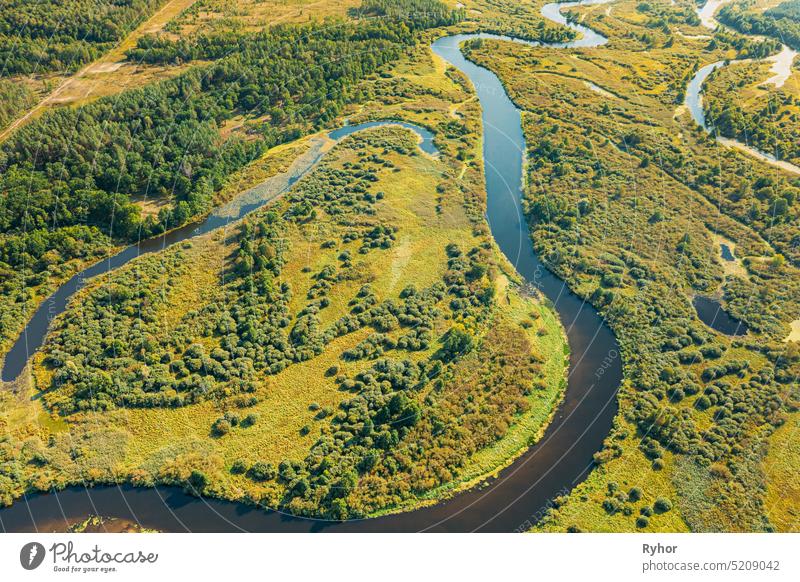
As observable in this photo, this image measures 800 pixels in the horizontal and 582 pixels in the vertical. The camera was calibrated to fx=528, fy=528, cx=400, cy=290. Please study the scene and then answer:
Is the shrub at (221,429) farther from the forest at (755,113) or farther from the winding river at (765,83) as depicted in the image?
the forest at (755,113)

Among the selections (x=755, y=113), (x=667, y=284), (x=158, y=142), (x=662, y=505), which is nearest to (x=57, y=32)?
(x=158, y=142)

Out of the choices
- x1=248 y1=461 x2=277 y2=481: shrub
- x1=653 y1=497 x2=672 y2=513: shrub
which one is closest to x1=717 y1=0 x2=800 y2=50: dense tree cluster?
x1=653 y1=497 x2=672 y2=513: shrub

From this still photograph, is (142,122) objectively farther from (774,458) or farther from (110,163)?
(774,458)

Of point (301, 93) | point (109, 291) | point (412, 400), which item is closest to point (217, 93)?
point (301, 93)

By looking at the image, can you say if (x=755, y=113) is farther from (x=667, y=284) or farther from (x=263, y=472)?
(x=263, y=472)

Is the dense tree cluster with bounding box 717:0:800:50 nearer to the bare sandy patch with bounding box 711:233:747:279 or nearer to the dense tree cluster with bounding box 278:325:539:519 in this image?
the bare sandy patch with bounding box 711:233:747:279
